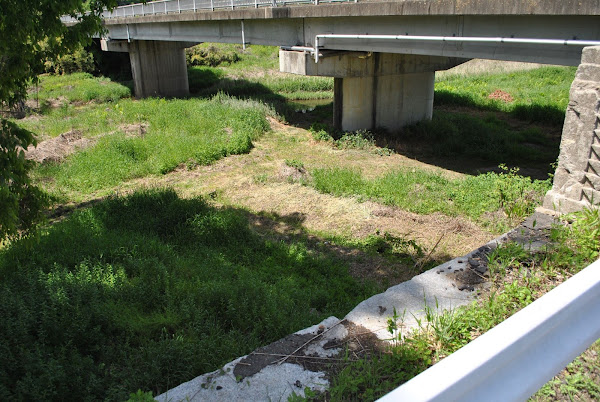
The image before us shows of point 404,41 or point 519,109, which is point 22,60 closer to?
point 404,41

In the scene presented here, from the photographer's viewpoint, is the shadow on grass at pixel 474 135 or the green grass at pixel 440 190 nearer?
the green grass at pixel 440 190

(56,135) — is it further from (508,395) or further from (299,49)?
(508,395)

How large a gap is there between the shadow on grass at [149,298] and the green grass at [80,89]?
833 inches

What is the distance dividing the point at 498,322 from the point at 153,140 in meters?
14.2

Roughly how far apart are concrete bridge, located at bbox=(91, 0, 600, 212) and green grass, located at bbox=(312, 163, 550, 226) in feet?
7.89

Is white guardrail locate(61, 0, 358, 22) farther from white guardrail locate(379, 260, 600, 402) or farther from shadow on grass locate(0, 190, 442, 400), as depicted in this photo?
white guardrail locate(379, 260, 600, 402)

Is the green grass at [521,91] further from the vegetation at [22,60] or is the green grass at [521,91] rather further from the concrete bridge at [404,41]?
the vegetation at [22,60]

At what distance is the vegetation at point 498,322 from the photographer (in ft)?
10.3

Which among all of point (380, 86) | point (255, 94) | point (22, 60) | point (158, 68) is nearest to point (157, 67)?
point (158, 68)

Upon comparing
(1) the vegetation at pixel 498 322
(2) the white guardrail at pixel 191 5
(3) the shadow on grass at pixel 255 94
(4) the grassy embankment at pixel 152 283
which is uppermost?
(2) the white guardrail at pixel 191 5

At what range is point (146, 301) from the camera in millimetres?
5906

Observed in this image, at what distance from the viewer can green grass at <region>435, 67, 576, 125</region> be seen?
65.4 ft

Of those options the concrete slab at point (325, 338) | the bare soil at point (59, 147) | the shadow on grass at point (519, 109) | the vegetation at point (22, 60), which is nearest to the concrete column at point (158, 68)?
the bare soil at point (59, 147)

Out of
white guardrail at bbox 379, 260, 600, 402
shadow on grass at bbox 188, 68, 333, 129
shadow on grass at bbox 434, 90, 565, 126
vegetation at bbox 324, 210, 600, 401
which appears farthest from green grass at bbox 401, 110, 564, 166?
white guardrail at bbox 379, 260, 600, 402
